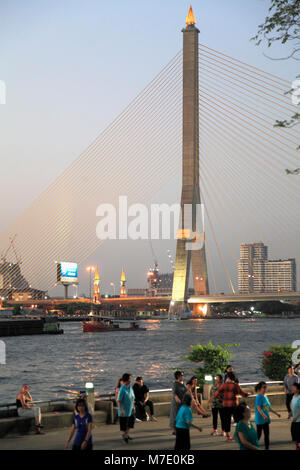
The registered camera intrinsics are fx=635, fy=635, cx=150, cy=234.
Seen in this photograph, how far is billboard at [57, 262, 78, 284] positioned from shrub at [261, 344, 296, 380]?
396 ft

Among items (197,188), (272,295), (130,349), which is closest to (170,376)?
(130,349)

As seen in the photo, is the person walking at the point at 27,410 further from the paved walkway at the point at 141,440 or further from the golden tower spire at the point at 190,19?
the golden tower spire at the point at 190,19

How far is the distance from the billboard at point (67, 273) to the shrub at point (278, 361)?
121 meters

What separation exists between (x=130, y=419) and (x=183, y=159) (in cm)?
6307

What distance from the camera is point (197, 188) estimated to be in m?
72.7

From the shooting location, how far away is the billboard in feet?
450

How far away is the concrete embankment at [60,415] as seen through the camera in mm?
11562

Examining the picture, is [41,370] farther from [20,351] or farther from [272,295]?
[272,295]

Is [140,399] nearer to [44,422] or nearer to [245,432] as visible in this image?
[44,422]

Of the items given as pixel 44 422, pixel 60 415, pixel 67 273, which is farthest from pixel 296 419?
pixel 67 273

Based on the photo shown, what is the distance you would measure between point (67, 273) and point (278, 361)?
12417cm

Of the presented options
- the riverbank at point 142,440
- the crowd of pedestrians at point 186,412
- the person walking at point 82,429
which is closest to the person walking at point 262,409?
the crowd of pedestrians at point 186,412

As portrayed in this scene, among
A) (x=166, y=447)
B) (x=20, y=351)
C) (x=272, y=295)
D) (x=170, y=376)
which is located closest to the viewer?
(x=166, y=447)

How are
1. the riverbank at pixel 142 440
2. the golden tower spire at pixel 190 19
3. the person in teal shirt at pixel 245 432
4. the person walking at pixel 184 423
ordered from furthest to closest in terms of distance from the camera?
the golden tower spire at pixel 190 19, the riverbank at pixel 142 440, the person walking at pixel 184 423, the person in teal shirt at pixel 245 432
